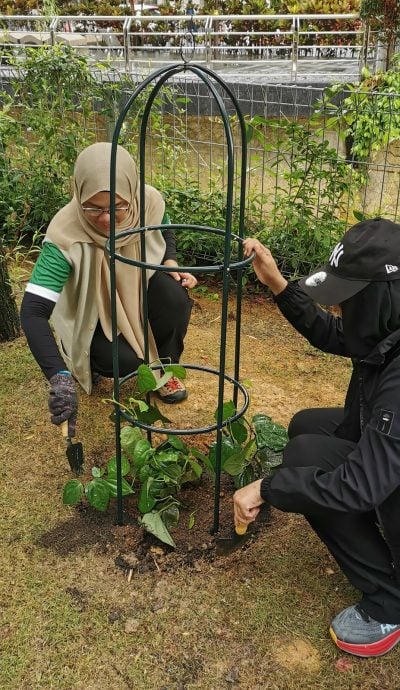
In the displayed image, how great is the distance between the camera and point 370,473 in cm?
147

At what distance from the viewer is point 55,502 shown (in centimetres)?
226

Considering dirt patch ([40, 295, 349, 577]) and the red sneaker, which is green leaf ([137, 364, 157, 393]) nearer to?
dirt patch ([40, 295, 349, 577])

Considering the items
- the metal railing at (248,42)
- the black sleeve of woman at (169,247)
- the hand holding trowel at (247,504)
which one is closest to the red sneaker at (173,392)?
the black sleeve of woman at (169,247)

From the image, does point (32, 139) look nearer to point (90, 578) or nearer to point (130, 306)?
point (130, 306)

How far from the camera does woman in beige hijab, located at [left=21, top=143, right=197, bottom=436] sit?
2164 mm

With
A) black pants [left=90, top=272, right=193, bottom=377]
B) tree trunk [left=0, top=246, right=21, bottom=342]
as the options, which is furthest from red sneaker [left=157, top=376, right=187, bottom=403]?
tree trunk [left=0, top=246, right=21, bottom=342]

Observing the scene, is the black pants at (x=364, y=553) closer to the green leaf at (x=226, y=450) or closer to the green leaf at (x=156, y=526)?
the green leaf at (x=226, y=450)

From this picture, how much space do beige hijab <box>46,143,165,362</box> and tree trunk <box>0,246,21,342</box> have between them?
33.1 inches

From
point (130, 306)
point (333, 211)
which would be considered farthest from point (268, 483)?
point (333, 211)

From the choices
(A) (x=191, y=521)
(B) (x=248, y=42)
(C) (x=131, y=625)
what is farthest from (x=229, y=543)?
(B) (x=248, y=42)

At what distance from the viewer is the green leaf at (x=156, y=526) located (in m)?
1.98

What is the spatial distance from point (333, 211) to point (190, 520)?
2.24m

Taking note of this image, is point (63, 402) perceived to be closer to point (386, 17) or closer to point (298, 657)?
point (298, 657)

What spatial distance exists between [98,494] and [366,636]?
0.90 metres
